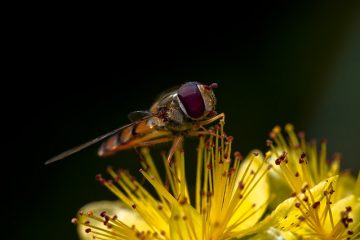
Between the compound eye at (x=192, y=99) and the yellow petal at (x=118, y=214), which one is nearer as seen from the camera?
the compound eye at (x=192, y=99)

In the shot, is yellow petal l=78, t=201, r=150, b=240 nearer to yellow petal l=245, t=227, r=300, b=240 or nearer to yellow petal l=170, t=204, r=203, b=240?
yellow petal l=170, t=204, r=203, b=240

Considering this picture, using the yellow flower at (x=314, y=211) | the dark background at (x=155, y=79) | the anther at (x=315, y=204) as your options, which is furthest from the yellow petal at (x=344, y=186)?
the dark background at (x=155, y=79)

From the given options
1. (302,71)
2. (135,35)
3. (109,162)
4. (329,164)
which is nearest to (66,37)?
(135,35)

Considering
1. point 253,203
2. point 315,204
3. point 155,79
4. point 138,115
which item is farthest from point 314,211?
point 155,79

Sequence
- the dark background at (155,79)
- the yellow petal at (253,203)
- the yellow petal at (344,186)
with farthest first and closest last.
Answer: the dark background at (155,79)
the yellow petal at (344,186)
the yellow petal at (253,203)

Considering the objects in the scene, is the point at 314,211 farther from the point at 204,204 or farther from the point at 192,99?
the point at 192,99

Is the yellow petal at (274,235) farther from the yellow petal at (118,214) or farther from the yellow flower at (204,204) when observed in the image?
the yellow petal at (118,214)

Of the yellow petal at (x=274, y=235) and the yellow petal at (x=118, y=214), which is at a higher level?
the yellow petal at (x=118, y=214)
